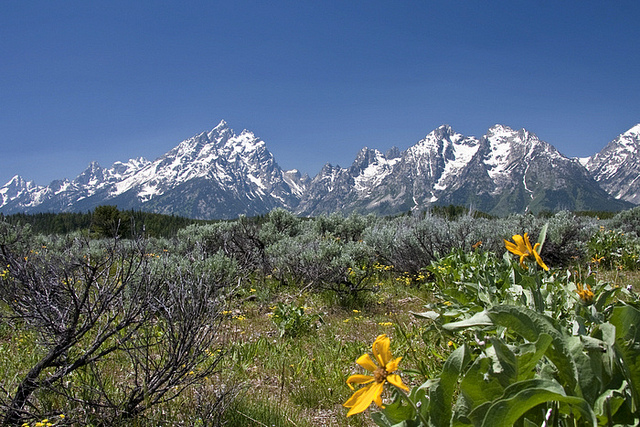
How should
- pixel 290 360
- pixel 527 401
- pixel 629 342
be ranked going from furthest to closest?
pixel 290 360 < pixel 629 342 < pixel 527 401

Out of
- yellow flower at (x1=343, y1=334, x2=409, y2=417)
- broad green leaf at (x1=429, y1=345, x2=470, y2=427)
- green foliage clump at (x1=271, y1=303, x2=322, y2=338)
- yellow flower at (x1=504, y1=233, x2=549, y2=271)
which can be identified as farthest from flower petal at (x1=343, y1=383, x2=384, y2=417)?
green foliage clump at (x1=271, y1=303, x2=322, y2=338)

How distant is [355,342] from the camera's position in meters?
4.18

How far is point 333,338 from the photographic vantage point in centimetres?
461

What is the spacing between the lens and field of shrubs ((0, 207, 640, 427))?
1038 millimetres

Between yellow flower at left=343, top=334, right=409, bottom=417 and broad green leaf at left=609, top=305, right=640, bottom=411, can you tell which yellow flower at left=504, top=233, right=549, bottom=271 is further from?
yellow flower at left=343, top=334, right=409, bottom=417

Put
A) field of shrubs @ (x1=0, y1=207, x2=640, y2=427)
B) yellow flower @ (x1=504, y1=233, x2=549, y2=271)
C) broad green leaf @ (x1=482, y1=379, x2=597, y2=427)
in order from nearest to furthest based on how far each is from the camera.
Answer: broad green leaf @ (x1=482, y1=379, x2=597, y2=427), field of shrubs @ (x1=0, y1=207, x2=640, y2=427), yellow flower @ (x1=504, y1=233, x2=549, y2=271)

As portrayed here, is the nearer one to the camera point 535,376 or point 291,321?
point 535,376

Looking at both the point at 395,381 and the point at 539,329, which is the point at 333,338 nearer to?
the point at 539,329

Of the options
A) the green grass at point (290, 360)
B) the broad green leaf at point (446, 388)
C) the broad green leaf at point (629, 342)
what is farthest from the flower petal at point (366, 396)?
the green grass at point (290, 360)

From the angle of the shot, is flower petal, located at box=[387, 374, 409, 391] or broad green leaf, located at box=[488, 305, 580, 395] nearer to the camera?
flower petal, located at box=[387, 374, 409, 391]

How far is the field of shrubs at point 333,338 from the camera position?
1038 millimetres

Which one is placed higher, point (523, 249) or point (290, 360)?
point (523, 249)

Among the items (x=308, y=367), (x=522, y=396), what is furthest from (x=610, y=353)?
(x=308, y=367)

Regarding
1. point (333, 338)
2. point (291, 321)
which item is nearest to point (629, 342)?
point (333, 338)
